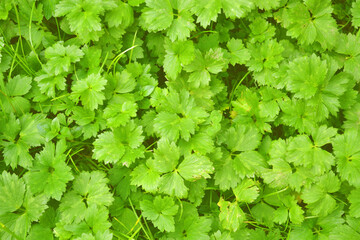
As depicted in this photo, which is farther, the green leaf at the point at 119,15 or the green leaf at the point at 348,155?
the green leaf at the point at 119,15

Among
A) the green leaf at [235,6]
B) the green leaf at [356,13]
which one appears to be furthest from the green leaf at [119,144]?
the green leaf at [356,13]

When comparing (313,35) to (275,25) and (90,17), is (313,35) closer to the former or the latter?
(275,25)

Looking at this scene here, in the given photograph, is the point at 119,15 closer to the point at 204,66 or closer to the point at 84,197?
the point at 204,66

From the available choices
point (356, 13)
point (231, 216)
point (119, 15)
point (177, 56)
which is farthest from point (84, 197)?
point (356, 13)

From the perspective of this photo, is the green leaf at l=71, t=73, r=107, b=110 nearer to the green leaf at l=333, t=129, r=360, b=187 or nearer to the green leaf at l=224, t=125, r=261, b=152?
the green leaf at l=224, t=125, r=261, b=152

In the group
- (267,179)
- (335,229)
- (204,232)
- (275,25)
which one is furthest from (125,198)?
(275,25)

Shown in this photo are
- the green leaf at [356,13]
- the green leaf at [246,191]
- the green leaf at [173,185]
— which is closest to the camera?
the green leaf at [173,185]

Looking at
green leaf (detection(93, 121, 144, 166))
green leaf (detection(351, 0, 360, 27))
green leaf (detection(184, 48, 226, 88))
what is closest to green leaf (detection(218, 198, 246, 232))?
green leaf (detection(93, 121, 144, 166))

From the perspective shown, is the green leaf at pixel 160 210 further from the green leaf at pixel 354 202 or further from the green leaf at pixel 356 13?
the green leaf at pixel 356 13
